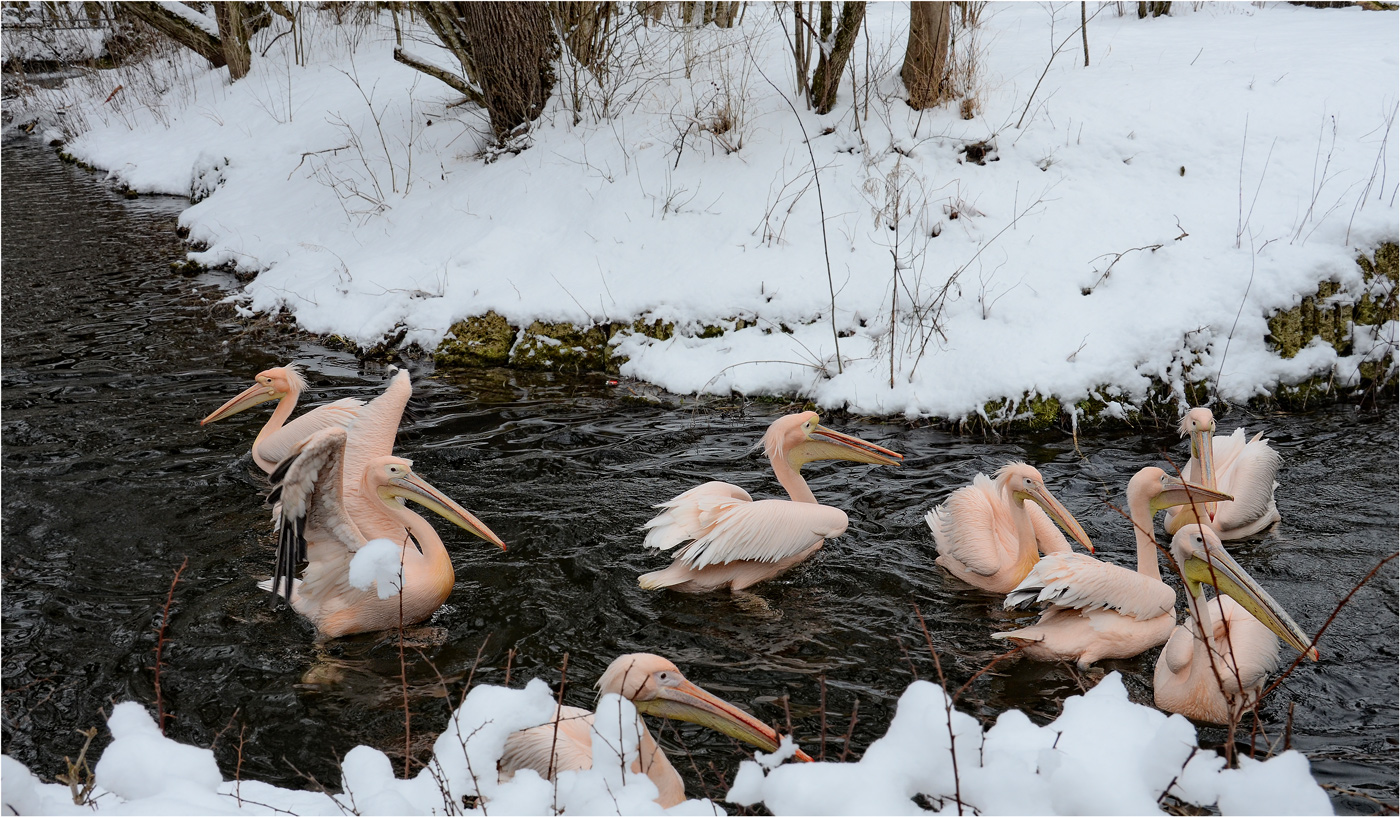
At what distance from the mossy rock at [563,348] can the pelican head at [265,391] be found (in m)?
1.55

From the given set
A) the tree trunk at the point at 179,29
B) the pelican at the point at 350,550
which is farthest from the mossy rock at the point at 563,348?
the tree trunk at the point at 179,29

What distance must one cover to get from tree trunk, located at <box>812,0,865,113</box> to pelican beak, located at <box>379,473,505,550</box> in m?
5.02

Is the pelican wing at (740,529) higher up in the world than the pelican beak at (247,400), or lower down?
lower down

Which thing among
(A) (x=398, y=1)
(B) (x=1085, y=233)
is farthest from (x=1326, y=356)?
(A) (x=398, y=1)

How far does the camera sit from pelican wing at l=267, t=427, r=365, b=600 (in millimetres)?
3260

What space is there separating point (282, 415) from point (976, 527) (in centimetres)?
355

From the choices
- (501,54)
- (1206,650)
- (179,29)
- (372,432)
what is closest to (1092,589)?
(1206,650)

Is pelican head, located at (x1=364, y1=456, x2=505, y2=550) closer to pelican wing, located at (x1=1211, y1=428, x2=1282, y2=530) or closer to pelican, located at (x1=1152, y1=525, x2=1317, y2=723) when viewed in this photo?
pelican, located at (x1=1152, y1=525, x2=1317, y2=723)

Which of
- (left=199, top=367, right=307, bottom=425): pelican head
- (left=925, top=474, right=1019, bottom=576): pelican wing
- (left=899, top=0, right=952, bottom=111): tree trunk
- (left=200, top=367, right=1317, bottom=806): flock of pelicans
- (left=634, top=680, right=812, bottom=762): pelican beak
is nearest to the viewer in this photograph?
(left=634, top=680, right=812, bottom=762): pelican beak

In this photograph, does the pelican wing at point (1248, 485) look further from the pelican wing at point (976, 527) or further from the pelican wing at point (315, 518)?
the pelican wing at point (315, 518)

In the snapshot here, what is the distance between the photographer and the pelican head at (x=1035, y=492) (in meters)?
4.01

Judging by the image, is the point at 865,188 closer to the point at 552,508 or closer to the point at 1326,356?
the point at 1326,356

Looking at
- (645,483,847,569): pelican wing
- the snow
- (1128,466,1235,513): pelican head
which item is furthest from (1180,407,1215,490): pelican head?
the snow

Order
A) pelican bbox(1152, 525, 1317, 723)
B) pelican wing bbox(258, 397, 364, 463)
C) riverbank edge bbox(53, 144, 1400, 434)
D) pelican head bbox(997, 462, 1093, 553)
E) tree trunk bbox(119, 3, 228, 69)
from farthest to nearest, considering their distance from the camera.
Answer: tree trunk bbox(119, 3, 228, 69)
riverbank edge bbox(53, 144, 1400, 434)
pelican wing bbox(258, 397, 364, 463)
pelican head bbox(997, 462, 1093, 553)
pelican bbox(1152, 525, 1317, 723)
